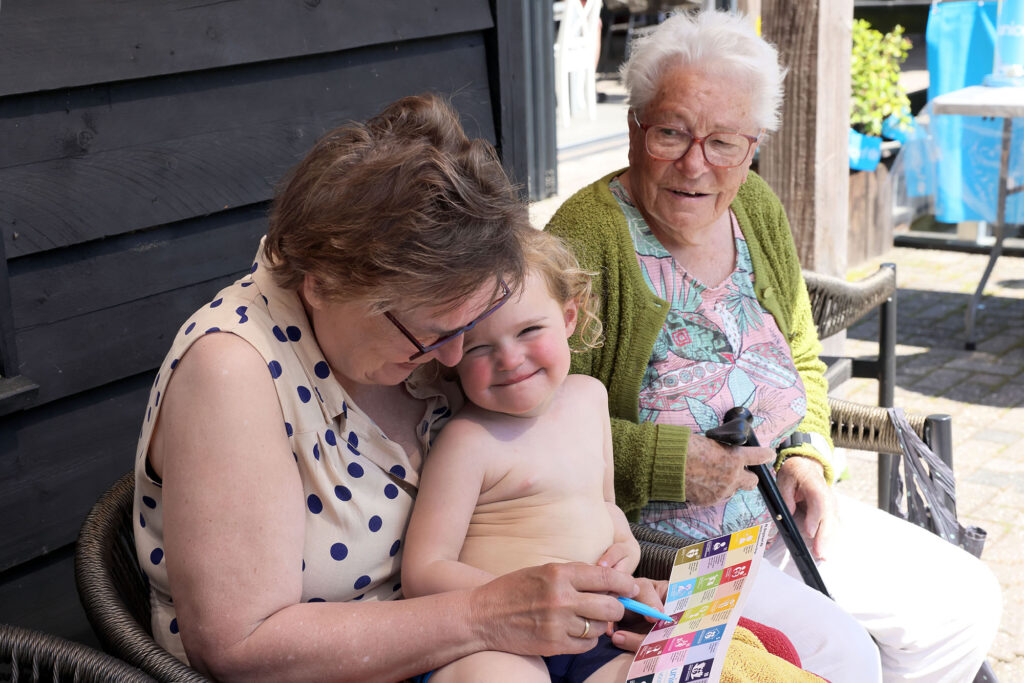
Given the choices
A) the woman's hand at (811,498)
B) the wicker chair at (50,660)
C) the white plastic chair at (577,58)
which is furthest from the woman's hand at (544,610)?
the white plastic chair at (577,58)

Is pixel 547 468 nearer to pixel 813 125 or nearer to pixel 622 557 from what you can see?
pixel 622 557

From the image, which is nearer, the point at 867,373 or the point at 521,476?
the point at 521,476

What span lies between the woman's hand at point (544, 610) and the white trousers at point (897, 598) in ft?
2.32

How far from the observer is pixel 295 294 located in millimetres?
1458

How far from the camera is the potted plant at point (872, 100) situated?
240 inches

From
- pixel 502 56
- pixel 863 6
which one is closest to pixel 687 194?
pixel 502 56

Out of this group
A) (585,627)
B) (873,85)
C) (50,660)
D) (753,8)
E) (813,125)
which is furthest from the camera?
(873,85)

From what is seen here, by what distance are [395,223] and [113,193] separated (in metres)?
0.95

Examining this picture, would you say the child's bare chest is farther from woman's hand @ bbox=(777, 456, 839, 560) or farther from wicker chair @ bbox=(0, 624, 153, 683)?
woman's hand @ bbox=(777, 456, 839, 560)

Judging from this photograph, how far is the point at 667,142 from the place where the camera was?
7.17 ft

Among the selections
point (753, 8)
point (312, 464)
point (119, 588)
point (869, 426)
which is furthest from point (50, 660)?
point (753, 8)

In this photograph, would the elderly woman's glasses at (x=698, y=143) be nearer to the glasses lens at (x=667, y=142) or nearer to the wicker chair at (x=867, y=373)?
the glasses lens at (x=667, y=142)

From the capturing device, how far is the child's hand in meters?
1.62

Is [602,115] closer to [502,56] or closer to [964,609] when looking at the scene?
[502,56]
